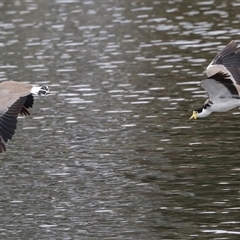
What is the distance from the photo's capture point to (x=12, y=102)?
13.3 meters

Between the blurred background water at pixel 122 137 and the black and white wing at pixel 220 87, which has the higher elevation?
the black and white wing at pixel 220 87

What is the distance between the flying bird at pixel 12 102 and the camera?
42.1 ft

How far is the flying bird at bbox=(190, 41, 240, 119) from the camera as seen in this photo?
14203 millimetres

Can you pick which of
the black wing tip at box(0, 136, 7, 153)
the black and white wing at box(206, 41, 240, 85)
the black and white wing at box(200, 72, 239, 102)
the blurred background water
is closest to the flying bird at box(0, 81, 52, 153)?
the black wing tip at box(0, 136, 7, 153)

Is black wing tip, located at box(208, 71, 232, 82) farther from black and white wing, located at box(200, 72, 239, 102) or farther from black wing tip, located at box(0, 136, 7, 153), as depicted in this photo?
black wing tip, located at box(0, 136, 7, 153)

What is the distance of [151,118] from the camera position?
1856 centimetres

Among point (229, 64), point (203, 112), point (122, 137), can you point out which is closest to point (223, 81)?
point (229, 64)

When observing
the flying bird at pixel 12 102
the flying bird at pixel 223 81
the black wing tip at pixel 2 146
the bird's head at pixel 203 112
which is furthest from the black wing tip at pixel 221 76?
the black wing tip at pixel 2 146

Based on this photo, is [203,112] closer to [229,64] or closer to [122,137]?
[229,64]

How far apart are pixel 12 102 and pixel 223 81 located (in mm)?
3547

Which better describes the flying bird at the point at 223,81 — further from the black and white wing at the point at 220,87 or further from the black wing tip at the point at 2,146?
the black wing tip at the point at 2,146

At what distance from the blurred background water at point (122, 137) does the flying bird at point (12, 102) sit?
1.25 meters

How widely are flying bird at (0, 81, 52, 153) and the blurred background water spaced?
49.2 inches

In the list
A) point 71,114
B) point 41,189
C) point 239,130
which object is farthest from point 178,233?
point 71,114
